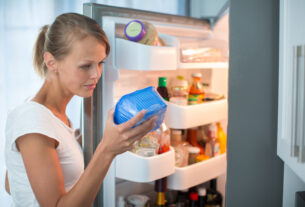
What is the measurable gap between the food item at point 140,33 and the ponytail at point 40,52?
0.95 ft

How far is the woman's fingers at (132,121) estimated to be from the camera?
0.73 metres

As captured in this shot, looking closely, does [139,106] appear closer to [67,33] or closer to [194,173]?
[67,33]

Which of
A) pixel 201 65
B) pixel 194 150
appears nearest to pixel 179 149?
pixel 194 150

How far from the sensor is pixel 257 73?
0.79 m

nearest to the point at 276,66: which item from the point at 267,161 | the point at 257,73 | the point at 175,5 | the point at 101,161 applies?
the point at 257,73

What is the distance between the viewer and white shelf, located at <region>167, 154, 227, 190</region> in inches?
47.9

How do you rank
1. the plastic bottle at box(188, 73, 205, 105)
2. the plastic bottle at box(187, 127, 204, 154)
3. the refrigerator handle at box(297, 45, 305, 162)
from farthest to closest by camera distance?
the plastic bottle at box(187, 127, 204, 154)
the plastic bottle at box(188, 73, 205, 105)
the refrigerator handle at box(297, 45, 305, 162)

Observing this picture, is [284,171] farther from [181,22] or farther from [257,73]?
[181,22]

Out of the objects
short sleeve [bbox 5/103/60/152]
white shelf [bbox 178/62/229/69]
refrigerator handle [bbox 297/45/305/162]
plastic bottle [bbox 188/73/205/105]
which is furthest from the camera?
plastic bottle [bbox 188/73/205/105]

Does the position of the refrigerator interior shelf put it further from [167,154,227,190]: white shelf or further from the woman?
[167,154,227,190]: white shelf

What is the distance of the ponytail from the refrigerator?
0.17 meters

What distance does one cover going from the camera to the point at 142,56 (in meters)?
1.01

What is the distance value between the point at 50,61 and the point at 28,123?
0.22 meters

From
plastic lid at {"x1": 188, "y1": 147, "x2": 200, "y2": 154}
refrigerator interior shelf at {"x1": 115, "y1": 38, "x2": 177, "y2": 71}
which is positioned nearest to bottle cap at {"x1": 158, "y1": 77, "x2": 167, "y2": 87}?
refrigerator interior shelf at {"x1": 115, "y1": 38, "x2": 177, "y2": 71}
